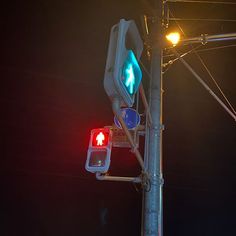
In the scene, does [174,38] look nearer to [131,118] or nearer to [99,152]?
[131,118]

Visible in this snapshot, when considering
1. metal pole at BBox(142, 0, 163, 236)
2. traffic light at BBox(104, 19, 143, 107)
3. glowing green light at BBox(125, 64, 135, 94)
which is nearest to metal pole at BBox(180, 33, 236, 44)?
metal pole at BBox(142, 0, 163, 236)

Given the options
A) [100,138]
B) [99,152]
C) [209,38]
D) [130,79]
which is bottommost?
[99,152]

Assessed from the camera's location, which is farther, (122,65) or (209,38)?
(209,38)

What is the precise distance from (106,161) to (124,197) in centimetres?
933

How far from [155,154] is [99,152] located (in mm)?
606

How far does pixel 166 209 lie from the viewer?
12164 mm

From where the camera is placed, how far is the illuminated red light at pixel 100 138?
324cm

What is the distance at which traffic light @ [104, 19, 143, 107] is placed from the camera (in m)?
2.15

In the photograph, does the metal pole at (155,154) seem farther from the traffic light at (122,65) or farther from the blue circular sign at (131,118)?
the traffic light at (122,65)

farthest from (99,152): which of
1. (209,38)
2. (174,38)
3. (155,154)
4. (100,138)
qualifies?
(209,38)

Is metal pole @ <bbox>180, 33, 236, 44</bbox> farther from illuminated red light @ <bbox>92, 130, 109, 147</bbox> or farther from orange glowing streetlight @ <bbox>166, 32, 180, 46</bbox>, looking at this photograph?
illuminated red light @ <bbox>92, 130, 109, 147</bbox>

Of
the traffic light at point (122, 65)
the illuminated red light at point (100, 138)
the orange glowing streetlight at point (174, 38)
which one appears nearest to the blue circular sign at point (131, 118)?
the illuminated red light at point (100, 138)

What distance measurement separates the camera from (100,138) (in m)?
3.28

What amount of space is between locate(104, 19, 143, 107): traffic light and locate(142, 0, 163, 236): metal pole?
1.11 meters
